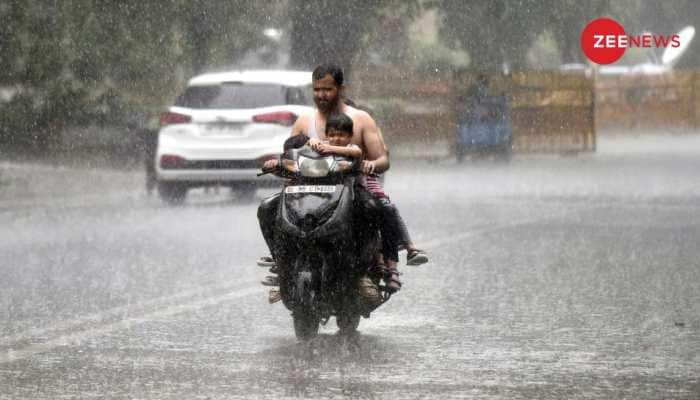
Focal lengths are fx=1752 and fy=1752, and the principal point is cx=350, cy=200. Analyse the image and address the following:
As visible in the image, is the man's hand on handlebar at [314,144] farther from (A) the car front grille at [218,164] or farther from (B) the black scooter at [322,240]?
(A) the car front grille at [218,164]

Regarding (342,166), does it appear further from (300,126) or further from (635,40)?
(635,40)

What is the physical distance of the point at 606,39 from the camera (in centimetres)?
6362

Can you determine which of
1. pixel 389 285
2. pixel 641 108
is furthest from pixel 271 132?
pixel 641 108

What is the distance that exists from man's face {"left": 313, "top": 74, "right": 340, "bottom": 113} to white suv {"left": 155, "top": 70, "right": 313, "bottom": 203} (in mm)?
10960

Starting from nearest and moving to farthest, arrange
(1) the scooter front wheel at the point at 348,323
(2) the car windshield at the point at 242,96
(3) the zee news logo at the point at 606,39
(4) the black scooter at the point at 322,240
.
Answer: (4) the black scooter at the point at 322,240, (1) the scooter front wheel at the point at 348,323, (2) the car windshield at the point at 242,96, (3) the zee news logo at the point at 606,39

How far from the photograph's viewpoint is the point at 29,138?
28.9m

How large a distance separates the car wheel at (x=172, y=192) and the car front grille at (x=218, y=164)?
1.30ft

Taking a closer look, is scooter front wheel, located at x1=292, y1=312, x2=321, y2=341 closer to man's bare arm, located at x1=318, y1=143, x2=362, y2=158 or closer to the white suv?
man's bare arm, located at x1=318, y1=143, x2=362, y2=158

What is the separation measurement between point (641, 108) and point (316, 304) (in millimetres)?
45723

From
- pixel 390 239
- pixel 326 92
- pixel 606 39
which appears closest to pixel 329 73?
pixel 326 92

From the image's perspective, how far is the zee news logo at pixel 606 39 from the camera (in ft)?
186

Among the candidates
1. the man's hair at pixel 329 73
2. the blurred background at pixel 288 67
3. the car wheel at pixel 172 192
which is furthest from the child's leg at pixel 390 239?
the blurred background at pixel 288 67

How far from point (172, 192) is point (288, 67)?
623 inches

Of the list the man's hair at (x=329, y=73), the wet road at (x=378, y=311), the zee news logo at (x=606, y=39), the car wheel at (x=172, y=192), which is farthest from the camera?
the zee news logo at (x=606, y=39)
